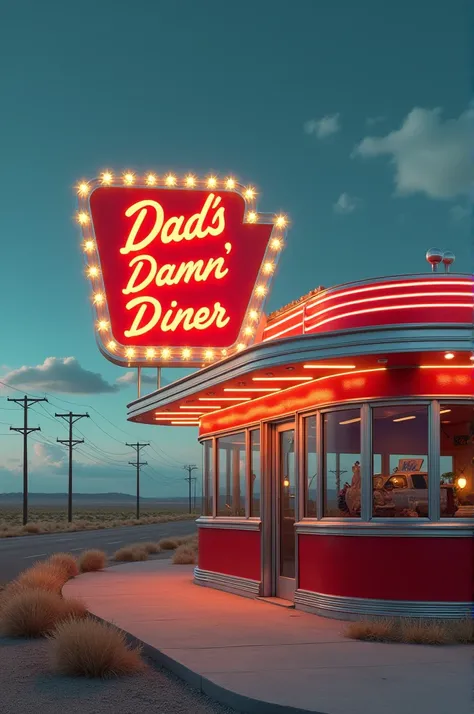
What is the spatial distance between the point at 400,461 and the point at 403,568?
50.7 inches

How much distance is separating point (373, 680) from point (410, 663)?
0.89 meters

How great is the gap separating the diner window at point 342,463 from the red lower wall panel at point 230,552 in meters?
2.62

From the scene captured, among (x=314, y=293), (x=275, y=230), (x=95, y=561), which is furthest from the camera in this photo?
(x=95, y=561)

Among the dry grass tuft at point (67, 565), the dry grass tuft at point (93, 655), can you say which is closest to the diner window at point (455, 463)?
the dry grass tuft at point (93, 655)

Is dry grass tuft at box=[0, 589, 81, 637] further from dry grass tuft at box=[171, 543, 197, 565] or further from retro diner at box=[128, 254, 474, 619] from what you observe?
dry grass tuft at box=[171, 543, 197, 565]

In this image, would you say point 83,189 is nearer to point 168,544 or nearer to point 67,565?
point 67,565

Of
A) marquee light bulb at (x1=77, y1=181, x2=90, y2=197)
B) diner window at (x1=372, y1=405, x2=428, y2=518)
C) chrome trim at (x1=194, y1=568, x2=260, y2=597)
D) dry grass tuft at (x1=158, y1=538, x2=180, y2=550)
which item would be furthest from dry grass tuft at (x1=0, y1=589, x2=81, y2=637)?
dry grass tuft at (x1=158, y1=538, x2=180, y2=550)

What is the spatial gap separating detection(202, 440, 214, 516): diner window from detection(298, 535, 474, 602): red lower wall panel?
5.88 meters

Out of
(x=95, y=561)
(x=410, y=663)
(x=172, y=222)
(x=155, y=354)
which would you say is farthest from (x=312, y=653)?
(x=95, y=561)

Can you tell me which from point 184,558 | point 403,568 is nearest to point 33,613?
point 403,568

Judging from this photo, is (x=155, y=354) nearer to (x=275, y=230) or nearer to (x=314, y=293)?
(x=275, y=230)

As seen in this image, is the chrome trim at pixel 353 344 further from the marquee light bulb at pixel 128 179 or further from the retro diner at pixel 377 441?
the marquee light bulb at pixel 128 179

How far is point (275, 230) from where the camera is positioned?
18688 millimetres

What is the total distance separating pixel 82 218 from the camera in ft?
60.0
